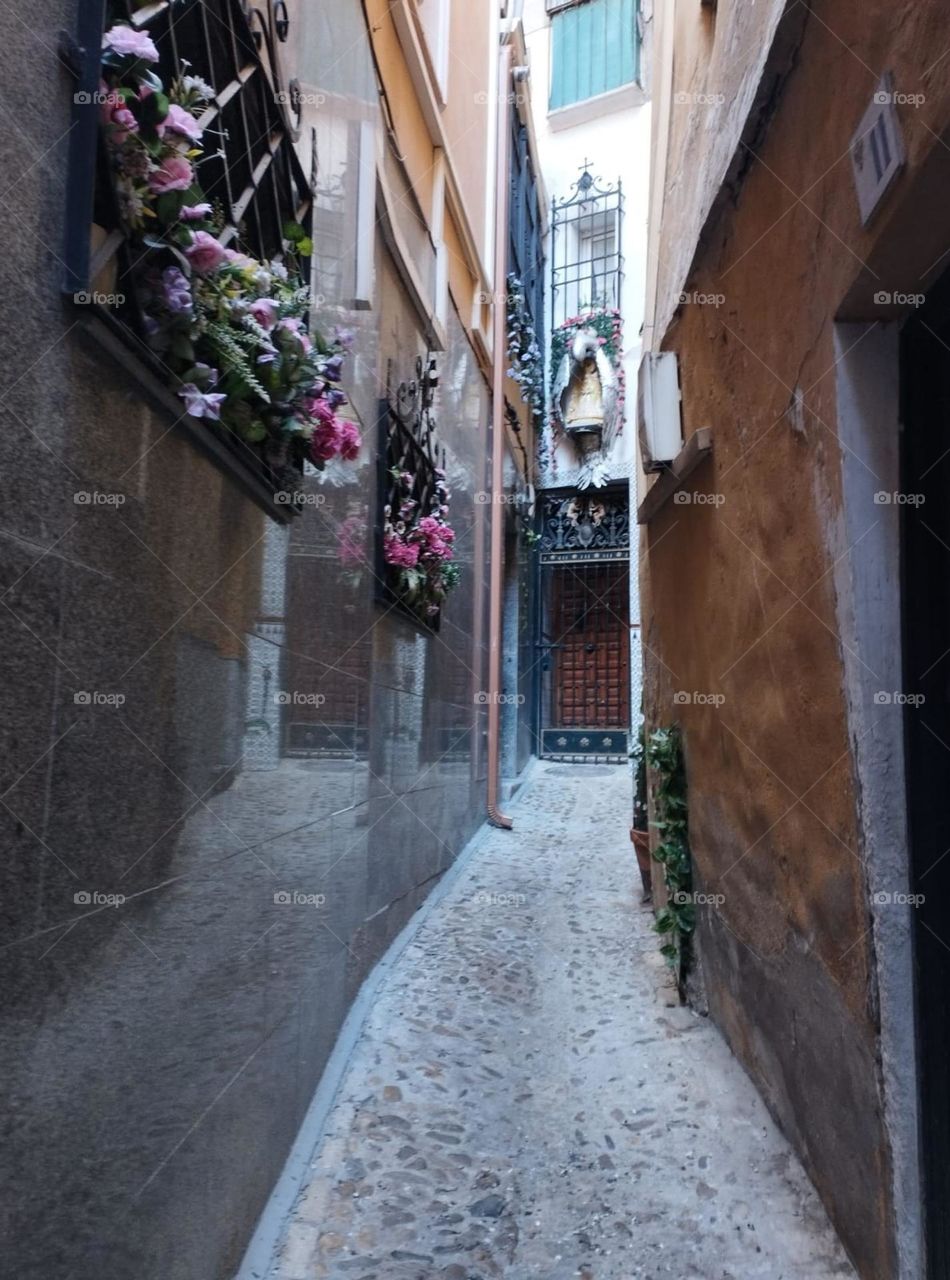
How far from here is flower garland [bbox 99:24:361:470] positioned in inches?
64.3

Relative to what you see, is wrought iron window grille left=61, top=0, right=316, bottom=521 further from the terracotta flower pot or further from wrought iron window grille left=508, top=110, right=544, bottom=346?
wrought iron window grille left=508, top=110, right=544, bottom=346

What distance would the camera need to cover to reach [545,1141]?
3.11m

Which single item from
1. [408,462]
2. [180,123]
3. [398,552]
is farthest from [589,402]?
[180,123]

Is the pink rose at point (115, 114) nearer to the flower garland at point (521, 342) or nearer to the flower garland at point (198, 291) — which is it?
the flower garland at point (198, 291)

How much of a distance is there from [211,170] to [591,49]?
12352mm

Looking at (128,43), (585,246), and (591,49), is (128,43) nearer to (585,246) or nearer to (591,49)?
(585,246)

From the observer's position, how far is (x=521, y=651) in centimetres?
1069

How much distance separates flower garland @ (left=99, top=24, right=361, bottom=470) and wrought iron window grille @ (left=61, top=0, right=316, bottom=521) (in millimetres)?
44

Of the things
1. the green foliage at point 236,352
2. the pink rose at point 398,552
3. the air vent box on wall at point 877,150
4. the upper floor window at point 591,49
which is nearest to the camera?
the air vent box on wall at point 877,150

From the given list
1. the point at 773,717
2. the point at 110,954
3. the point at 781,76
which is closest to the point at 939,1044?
the point at 773,717

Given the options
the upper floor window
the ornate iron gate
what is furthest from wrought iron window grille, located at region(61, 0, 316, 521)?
the upper floor window

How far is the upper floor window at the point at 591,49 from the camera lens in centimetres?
1209

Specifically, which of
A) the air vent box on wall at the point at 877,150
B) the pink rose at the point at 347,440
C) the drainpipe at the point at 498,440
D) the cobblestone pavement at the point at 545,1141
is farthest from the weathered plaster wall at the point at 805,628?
the drainpipe at the point at 498,440

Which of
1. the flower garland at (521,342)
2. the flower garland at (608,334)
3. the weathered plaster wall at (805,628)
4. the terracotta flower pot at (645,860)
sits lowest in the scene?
the terracotta flower pot at (645,860)
